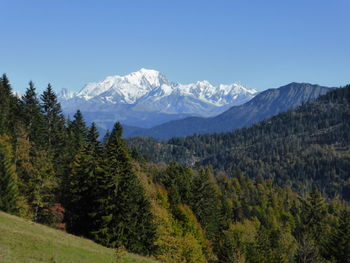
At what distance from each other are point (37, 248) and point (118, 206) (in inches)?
769

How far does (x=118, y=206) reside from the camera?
51.0 meters

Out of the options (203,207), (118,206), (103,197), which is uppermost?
(103,197)

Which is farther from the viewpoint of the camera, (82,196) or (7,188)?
(82,196)

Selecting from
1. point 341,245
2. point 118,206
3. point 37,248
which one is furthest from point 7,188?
point 341,245

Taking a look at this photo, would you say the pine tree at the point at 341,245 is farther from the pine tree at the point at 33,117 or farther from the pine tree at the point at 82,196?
the pine tree at the point at 33,117

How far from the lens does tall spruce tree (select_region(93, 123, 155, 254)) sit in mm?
49938

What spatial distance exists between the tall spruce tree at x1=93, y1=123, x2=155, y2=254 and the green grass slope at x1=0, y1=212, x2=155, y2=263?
32.9ft

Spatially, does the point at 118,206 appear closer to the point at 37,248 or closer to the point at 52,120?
the point at 37,248

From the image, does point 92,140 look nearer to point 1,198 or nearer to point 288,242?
point 1,198

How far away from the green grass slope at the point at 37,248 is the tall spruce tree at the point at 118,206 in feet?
32.9

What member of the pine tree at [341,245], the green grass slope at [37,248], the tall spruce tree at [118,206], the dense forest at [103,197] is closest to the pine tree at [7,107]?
the dense forest at [103,197]

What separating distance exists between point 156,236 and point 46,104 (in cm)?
5148

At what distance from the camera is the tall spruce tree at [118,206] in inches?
1966

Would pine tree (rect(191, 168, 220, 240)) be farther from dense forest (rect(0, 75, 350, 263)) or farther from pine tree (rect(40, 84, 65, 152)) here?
pine tree (rect(40, 84, 65, 152))
